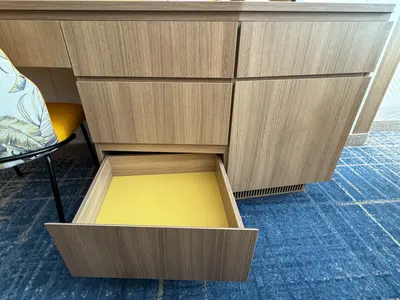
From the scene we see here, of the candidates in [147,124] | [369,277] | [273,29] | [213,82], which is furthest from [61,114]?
[369,277]

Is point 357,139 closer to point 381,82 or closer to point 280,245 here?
point 381,82

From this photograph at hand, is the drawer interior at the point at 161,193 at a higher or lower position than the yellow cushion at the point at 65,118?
lower

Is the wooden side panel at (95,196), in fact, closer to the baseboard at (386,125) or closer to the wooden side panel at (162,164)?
the wooden side panel at (162,164)

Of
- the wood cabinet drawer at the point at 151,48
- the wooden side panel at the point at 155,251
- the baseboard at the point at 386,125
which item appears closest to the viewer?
the wooden side panel at the point at 155,251

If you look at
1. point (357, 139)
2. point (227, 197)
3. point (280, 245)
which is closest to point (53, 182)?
point (227, 197)

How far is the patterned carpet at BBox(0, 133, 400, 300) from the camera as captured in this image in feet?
2.28

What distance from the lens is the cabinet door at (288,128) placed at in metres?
0.75

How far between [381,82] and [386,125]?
0.50 m

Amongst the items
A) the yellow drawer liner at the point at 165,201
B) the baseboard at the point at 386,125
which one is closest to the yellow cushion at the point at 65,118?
the yellow drawer liner at the point at 165,201

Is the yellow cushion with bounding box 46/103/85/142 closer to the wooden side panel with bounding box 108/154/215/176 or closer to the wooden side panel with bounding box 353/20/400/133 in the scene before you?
the wooden side panel with bounding box 108/154/215/176

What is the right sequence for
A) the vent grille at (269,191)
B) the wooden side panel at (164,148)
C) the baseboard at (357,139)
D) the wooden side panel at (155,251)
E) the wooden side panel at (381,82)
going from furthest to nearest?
the baseboard at (357,139)
the wooden side panel at (381,82)
the vent grille at (269,191)
the wooden side panel at (164,148)
the wooden side panel at (155,251)

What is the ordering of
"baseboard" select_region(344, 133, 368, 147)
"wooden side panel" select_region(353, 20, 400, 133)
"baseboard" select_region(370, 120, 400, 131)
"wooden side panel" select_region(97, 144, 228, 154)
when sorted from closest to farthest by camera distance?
"wooden side panel" select_region(97, 144, 228, 154) → "wooden side panel" select_region(353, 20, 400, 133) → "baseboard" select_region(344, 133, 368, 147) → "baseboard" select_region(370, 120, 400, 131)

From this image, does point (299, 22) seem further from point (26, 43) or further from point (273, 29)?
point (26, 43)

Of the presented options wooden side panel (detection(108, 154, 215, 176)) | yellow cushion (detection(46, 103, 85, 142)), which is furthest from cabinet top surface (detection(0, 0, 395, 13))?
wooden side panel (detection(108, 154, 215, 176))
